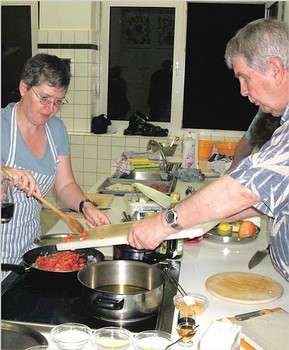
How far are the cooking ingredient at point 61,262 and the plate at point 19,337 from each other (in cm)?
40

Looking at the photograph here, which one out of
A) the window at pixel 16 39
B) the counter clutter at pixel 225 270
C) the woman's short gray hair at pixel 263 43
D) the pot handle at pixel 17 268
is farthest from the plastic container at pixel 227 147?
the pot handle at pixel 17 268

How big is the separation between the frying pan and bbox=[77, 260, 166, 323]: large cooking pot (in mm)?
97

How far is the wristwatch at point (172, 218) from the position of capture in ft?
4.95

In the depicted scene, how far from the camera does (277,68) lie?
1.44 metres

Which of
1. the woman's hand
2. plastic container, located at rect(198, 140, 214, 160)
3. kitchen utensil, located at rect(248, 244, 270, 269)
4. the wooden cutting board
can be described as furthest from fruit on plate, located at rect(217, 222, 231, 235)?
plastic container, located at rect(198, 140, 214, 160)

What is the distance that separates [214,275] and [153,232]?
16.0 inches

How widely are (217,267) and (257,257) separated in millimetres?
197

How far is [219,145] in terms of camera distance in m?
5.00

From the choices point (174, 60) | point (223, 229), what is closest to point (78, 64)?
point (174, 60)

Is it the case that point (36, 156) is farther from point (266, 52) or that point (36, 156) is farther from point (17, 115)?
point (266, 52)

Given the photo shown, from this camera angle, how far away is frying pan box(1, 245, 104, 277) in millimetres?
1667

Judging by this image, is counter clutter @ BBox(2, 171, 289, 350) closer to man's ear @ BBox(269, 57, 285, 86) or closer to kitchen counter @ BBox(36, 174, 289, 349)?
kitchen counter @ BBox(36, 174, 289, 349)

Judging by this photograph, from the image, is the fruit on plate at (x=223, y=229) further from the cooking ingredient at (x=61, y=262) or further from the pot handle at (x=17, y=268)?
the pot handle at (x=17, y=268)

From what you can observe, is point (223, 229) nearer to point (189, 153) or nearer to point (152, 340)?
point (152, 340)
